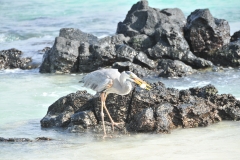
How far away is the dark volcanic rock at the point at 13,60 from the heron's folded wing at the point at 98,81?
7383 millimetres

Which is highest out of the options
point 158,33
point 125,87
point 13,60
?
point 158,33

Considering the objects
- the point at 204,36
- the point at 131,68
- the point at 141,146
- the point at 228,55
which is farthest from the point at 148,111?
the point at 204,36

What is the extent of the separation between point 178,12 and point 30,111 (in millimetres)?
8742

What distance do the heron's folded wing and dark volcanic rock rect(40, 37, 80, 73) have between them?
5.98 metres

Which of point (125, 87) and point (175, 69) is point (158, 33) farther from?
point (125, 87)

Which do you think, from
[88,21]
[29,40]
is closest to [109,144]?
[29,40]

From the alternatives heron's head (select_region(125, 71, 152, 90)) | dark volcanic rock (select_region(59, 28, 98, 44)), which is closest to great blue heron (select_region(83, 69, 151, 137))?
heron's head (select_region(125, 71, 152, 90))

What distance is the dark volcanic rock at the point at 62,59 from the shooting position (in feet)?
48.2

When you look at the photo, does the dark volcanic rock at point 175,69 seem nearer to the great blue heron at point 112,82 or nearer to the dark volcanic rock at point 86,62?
the dark volcanic rock at point 86,62

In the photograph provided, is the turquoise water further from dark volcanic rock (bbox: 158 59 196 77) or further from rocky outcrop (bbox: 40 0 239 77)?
rocky outcrop (bbox: 40 0 239 77)

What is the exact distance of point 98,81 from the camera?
8516 millimetres

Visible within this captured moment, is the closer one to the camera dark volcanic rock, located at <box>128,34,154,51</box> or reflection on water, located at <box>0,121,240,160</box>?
reflection on water, located at <box>0,121,240,160</box>

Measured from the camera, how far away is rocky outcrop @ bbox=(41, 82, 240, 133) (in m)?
8.20

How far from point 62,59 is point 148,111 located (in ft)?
22.9
